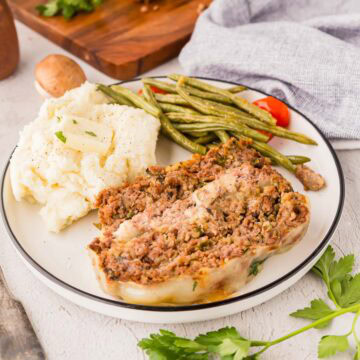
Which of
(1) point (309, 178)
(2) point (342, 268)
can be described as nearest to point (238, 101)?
(1) point (309, 178)

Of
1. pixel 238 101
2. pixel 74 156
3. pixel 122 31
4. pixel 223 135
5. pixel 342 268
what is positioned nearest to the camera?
pixel 342 268

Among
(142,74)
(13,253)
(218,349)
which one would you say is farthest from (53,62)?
(218,349)

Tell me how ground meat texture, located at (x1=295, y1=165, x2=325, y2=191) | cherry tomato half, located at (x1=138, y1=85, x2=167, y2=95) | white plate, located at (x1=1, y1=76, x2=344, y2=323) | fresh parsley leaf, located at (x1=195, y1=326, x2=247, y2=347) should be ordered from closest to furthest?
fresh parsley leaf, located at (x1=195, y1=326, x2=247, y2=347) → white plate, located at (x1=1, y1=76, x2=344, y2=323) → ground meat texture, located at (x1=295, y1=165, x2=325, y2=191) → cherry tomato half, located at (x1=138, y1=85, x2=167, y2=95)

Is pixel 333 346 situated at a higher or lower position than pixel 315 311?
higher

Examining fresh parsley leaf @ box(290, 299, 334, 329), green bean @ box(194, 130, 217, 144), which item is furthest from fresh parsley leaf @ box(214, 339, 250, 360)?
green bean @ box(194, 130, 217, 144)

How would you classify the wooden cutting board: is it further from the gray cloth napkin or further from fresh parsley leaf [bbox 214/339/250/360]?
fresh parsley leaf [bbox 214/339/250/360]

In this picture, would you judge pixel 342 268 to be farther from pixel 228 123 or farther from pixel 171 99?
pixel 171 99

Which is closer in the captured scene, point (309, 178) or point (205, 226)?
point (205, 226)
